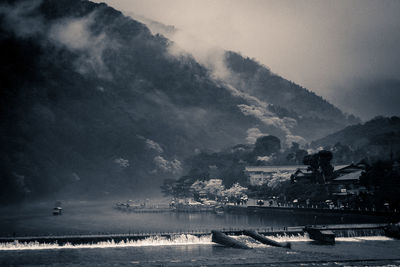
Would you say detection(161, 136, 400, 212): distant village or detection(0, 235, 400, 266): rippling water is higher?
detection(161, 136, 400, 212): distant village

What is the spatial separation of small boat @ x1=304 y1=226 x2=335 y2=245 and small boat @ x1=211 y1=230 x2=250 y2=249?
Answer: 13.7 metres

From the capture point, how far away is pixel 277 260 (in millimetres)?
70688

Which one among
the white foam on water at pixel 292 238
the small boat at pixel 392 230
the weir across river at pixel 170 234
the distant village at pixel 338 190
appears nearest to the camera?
the weir across river at pixel 170 234

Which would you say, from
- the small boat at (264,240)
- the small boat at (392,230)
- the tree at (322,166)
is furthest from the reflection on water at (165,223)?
the tree at (322,166)

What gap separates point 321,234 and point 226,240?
54.3 ft

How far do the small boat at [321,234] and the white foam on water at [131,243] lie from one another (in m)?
18.1

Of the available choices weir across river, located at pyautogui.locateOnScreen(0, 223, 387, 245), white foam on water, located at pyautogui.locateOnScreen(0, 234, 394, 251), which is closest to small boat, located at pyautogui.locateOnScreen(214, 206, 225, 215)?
weir across river, located at pyautogui.locateOnScreen(0, 223, 387, 245)

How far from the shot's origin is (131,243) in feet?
276

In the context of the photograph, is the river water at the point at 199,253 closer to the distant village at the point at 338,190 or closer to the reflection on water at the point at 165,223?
the distant village at the point at 338,190

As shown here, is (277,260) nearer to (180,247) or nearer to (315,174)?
(180,247)

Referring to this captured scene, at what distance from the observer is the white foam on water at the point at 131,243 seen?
79625 millimetres

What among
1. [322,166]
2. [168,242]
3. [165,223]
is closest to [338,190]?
[322,166]

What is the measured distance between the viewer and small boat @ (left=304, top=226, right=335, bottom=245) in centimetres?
8375

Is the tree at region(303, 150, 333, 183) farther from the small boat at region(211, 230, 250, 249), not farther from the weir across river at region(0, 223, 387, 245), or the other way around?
the small boat at region(211, 230, 250, 249)
